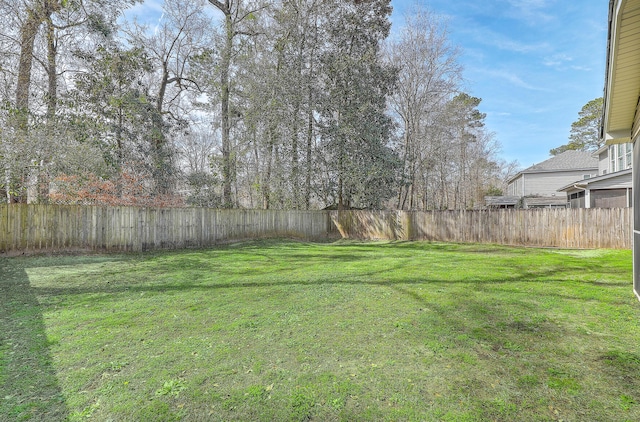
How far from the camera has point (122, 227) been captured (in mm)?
8961

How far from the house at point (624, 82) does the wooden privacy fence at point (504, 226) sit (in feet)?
22.5

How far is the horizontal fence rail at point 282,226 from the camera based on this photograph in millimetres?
7883

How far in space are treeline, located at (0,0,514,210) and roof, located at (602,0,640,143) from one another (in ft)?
34.9

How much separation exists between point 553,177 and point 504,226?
15.7 metres

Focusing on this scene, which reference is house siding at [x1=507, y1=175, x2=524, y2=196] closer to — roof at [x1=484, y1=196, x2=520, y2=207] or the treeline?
roof at [x1=484, y1=196, x2=520, y2=207]

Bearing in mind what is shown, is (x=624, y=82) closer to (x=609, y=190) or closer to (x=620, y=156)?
(x=609, y=190)

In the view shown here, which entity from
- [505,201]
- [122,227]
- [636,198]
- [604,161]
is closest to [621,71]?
[636,198]

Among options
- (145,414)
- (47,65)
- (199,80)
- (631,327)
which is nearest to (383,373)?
(145,414)

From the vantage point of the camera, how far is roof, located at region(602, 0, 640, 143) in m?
2.25

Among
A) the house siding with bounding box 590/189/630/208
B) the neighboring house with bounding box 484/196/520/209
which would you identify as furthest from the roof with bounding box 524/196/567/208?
the house siding with bounding box 590/189/630/208

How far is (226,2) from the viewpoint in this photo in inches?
576

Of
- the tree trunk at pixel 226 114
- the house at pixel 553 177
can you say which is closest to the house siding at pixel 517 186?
the house at pixel 553 177

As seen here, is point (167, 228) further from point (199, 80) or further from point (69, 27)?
point (199, 80)

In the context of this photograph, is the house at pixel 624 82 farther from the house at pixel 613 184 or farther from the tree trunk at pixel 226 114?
the tree trunk at pixel 226 114
